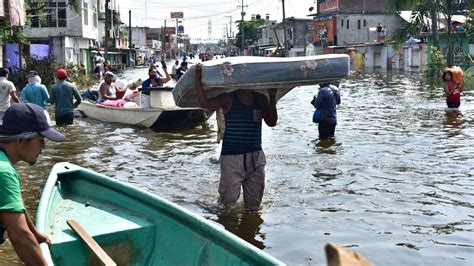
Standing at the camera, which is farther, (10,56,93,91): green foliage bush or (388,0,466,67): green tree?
(388,0,466,67): green tree

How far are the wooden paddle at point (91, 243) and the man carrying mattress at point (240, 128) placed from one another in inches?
83.9

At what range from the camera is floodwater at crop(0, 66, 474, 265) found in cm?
658

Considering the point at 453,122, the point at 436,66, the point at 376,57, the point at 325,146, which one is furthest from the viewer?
the point at 376,57

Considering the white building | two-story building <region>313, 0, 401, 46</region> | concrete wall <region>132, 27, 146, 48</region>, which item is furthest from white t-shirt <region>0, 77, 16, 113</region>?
concrete wall <region>132, 27, 146, 48</region>

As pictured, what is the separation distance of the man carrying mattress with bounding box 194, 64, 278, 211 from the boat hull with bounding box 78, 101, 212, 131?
315 inches

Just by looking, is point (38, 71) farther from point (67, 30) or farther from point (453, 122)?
point (453, 122)

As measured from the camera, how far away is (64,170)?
6.15 meters

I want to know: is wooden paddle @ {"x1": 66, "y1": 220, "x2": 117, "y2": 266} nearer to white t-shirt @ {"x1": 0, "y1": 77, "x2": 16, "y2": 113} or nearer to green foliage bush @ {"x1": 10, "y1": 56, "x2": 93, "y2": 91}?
white t-shirt @ {"x1": 0, "y1": 77, "x2": 16, "y2": 113}

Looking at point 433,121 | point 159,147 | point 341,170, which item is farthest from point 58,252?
point 433,121

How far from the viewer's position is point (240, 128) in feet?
21.6

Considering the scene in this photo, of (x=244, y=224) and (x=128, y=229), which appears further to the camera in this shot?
(x=244, y=224)

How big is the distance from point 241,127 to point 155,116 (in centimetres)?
880

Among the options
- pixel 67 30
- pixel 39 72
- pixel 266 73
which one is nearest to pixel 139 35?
pixel 67 30

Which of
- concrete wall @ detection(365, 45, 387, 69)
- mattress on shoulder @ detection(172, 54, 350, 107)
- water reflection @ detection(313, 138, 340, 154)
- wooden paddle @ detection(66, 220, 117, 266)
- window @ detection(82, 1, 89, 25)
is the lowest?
water reflection @ detection(313, 138, 340, 154)
